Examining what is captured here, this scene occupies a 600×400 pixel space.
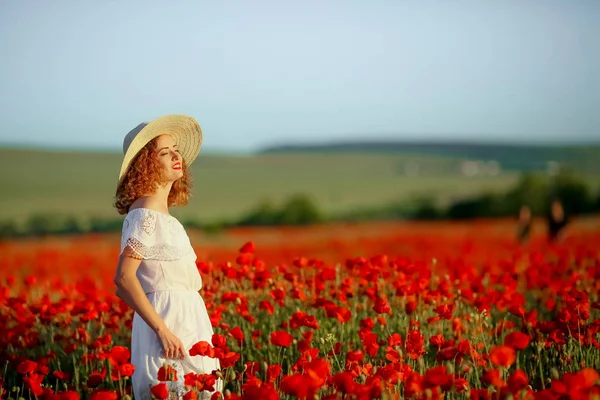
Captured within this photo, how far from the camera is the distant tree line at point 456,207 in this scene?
1487 centimetres

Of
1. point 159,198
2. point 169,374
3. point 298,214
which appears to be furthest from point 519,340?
point 298,214

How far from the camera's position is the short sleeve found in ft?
10.8

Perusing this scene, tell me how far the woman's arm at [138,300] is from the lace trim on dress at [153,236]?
0.14 ft

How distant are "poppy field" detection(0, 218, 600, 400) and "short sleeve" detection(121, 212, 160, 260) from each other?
16.5 inches

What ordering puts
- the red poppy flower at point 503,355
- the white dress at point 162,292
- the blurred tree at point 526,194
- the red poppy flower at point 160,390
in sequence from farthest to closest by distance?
the blurred tree at point 526,194, the white dress at point 162,292, the red poppy flower at point 160,390, the red poppy flower at point 503,355

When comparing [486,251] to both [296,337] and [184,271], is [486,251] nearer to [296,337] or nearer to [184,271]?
[296,337]

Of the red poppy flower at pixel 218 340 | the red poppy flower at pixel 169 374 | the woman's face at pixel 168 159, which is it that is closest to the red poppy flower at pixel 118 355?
the red poppy flower at pixel 169 374

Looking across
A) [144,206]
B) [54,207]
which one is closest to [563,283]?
[144,206]

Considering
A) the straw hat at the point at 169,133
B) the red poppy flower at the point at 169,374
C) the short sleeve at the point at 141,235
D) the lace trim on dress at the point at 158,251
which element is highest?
the straw hat at the point at 169,133

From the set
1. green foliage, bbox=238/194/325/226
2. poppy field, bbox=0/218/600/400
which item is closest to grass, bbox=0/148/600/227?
green foliage, bbox=238/194/325/226

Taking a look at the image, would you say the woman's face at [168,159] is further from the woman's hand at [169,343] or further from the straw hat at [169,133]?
the woman's hand at [169,343]

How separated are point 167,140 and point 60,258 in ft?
20.4

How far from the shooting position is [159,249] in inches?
132

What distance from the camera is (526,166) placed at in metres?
17.4
